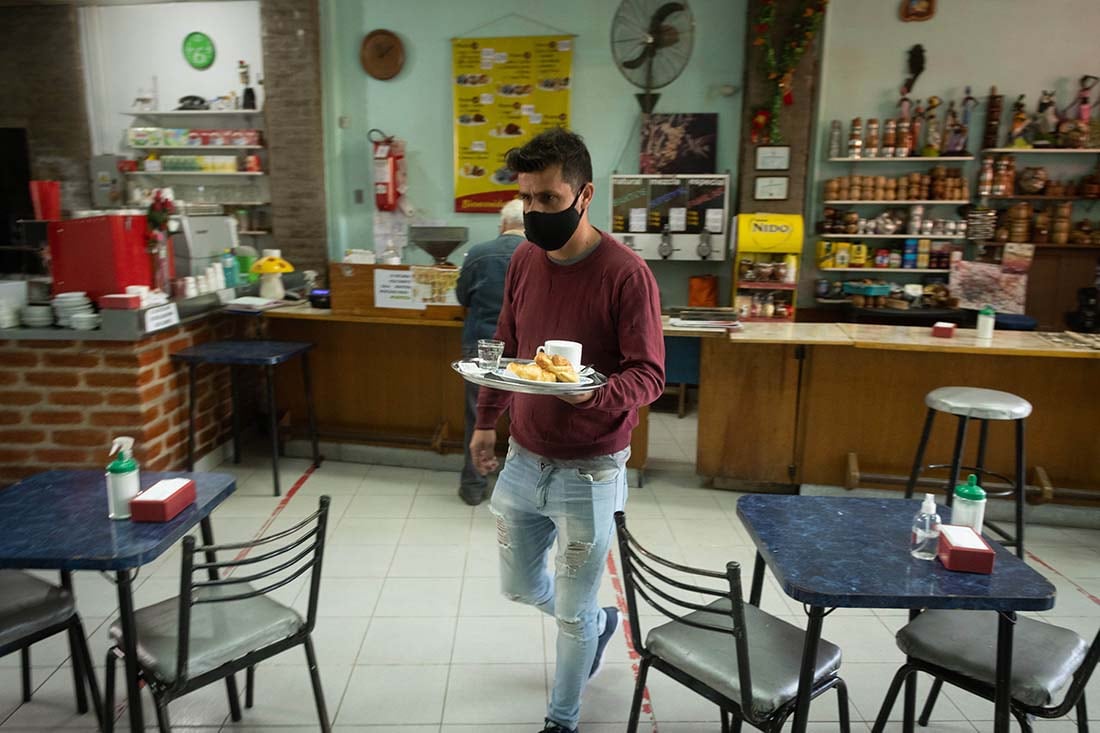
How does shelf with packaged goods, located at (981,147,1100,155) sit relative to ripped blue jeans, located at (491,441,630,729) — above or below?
above

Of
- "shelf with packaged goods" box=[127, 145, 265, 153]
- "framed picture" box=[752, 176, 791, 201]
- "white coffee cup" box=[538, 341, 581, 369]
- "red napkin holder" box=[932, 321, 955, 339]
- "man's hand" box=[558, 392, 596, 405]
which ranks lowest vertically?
"red napkin holder" box=[932, 321, 955, 339]

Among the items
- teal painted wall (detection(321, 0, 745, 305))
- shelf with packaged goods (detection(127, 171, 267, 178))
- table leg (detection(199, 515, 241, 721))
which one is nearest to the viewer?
table leg (detection(199, 515, 241, 721))

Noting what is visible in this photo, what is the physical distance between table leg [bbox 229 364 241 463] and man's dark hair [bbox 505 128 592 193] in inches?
136

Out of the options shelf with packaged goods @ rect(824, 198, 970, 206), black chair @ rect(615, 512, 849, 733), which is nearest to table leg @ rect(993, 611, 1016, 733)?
black chair @ rect(615, 512, 849, 733)

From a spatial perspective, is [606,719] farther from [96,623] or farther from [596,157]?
[596,157]

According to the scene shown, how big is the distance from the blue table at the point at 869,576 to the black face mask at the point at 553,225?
0.98 m

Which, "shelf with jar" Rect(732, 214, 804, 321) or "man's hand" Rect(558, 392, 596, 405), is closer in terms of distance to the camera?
"man's hand" Rect(558, 392, 596, 405)

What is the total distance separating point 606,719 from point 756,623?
2.46ft

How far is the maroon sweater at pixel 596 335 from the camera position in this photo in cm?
201

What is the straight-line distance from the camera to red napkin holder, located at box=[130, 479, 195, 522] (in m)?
2.01

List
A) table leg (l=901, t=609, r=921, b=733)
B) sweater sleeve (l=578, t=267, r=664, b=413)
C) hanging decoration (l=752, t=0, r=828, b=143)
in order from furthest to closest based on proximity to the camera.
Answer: hanging decoration (l=752, t=0, r=828, b=143)
table leg (l=901, t=609, r=921, b=733)
sweater sleeve (l=578, t=267, r=664, b=413)

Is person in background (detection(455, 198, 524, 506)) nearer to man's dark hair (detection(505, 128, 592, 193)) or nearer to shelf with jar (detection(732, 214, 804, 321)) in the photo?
man's dark hair (detection(505, 128, 592, 193))

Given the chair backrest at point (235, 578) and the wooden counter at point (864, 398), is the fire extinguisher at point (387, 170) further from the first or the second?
the chair backrest at point (235, 578)

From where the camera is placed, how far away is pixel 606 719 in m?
2.51
